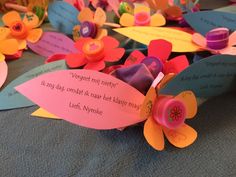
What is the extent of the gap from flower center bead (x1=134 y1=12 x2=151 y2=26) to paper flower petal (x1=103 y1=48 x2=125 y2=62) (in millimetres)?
99

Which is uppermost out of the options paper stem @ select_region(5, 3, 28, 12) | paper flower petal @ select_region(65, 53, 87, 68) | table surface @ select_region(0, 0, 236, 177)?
paper flower petal @ select_region(65, 53, 87, 68)

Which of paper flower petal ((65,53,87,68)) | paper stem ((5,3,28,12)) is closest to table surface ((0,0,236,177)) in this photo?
paper flower petal ((65,53,87,68))

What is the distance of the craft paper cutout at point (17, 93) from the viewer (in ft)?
1.37

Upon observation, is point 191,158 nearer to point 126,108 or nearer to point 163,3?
point 126,108

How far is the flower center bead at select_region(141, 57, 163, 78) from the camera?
0.37 meters

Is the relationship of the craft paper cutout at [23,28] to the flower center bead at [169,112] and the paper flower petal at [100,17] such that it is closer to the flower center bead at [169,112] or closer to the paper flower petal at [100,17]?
the paper flower petal at [100,17]

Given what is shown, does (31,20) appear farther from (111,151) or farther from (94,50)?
(111,151)

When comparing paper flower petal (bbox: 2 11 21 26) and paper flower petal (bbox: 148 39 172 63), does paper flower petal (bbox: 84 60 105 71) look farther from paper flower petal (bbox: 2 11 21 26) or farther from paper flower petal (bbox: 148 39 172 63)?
paper flower petal (bbox: 2 11 21 26)

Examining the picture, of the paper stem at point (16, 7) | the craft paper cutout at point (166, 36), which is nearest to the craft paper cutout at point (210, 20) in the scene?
the craft paper cutout at point (166, 36)

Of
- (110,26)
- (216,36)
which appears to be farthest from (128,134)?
(110,26)

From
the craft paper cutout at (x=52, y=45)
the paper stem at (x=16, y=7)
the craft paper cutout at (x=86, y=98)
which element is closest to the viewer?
the craft paper cutout at (x=86, y=98)

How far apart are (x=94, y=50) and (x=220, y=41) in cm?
17

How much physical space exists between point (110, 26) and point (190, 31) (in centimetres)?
15

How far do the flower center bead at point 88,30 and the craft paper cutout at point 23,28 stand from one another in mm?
84
